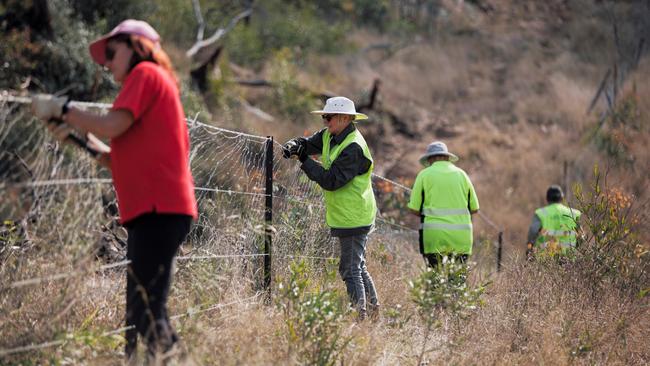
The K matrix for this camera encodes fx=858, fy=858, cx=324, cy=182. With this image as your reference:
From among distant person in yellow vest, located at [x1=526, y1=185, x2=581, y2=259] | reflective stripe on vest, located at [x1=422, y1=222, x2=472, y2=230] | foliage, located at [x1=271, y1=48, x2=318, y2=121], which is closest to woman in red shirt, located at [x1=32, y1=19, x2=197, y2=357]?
reflective stripe on vest, located at [x1=422, y1=222, x2=472, y2=230]

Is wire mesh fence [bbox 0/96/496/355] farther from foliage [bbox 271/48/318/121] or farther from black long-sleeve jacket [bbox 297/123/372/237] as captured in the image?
foliage [bbox 271/48/318/121]

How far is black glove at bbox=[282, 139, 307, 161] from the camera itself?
6104mm

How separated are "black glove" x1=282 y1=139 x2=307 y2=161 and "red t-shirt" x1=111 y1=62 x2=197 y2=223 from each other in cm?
223

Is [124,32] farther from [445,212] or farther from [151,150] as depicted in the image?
[445,212]

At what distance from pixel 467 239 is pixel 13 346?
4.47 m

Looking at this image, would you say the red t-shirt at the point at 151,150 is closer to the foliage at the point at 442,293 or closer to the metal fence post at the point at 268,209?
the foliage at the point at 442,293

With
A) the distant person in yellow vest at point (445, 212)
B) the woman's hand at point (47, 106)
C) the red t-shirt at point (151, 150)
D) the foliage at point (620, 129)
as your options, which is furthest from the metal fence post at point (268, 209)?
the foliage at point (620, 129)

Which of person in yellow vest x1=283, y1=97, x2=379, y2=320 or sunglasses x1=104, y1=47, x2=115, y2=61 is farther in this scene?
person in yellow vest x1=283, y1=97, x2=379, y2=320

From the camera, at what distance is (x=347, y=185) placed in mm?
6203

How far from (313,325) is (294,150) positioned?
6.22ft

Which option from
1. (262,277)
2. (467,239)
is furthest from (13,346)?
(467,239)

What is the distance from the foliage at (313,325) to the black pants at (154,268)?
31.8 inches

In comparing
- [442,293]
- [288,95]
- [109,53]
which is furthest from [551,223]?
[288,95]

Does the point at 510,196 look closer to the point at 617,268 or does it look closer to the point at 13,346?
the point at 617,268
